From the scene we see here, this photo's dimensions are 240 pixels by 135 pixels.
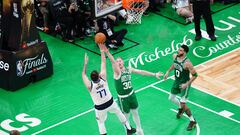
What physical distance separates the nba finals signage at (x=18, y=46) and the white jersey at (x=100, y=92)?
4.15 metres

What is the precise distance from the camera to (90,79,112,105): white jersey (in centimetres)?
1450

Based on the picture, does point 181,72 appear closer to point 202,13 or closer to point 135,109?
point 135,109

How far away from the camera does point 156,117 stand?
16719 millimetres

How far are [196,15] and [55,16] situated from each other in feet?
15.0

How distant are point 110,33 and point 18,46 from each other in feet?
11.9

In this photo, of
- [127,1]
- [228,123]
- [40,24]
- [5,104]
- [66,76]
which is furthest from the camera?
[40,24]

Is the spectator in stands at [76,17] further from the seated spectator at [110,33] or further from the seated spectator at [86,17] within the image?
the seated spectator at [110,33]

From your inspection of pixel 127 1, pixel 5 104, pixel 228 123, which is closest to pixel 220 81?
pixel 228 123

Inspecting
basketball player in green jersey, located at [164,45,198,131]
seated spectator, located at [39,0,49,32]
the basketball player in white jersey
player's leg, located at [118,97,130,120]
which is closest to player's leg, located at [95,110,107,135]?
the basketball player in white jersey

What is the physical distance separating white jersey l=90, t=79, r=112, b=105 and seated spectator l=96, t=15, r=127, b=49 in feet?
19.5

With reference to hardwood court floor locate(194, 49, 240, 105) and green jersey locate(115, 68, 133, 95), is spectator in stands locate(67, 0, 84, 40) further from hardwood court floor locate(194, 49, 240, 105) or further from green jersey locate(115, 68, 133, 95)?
green jersey locate(115, 68, 133, 95)

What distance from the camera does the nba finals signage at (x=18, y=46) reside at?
17734 millimetres

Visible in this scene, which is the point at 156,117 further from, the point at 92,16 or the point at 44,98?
the point at 92,16

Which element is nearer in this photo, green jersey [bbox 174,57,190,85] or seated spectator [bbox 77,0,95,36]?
green jersey [bbox 174,57,190,85]
